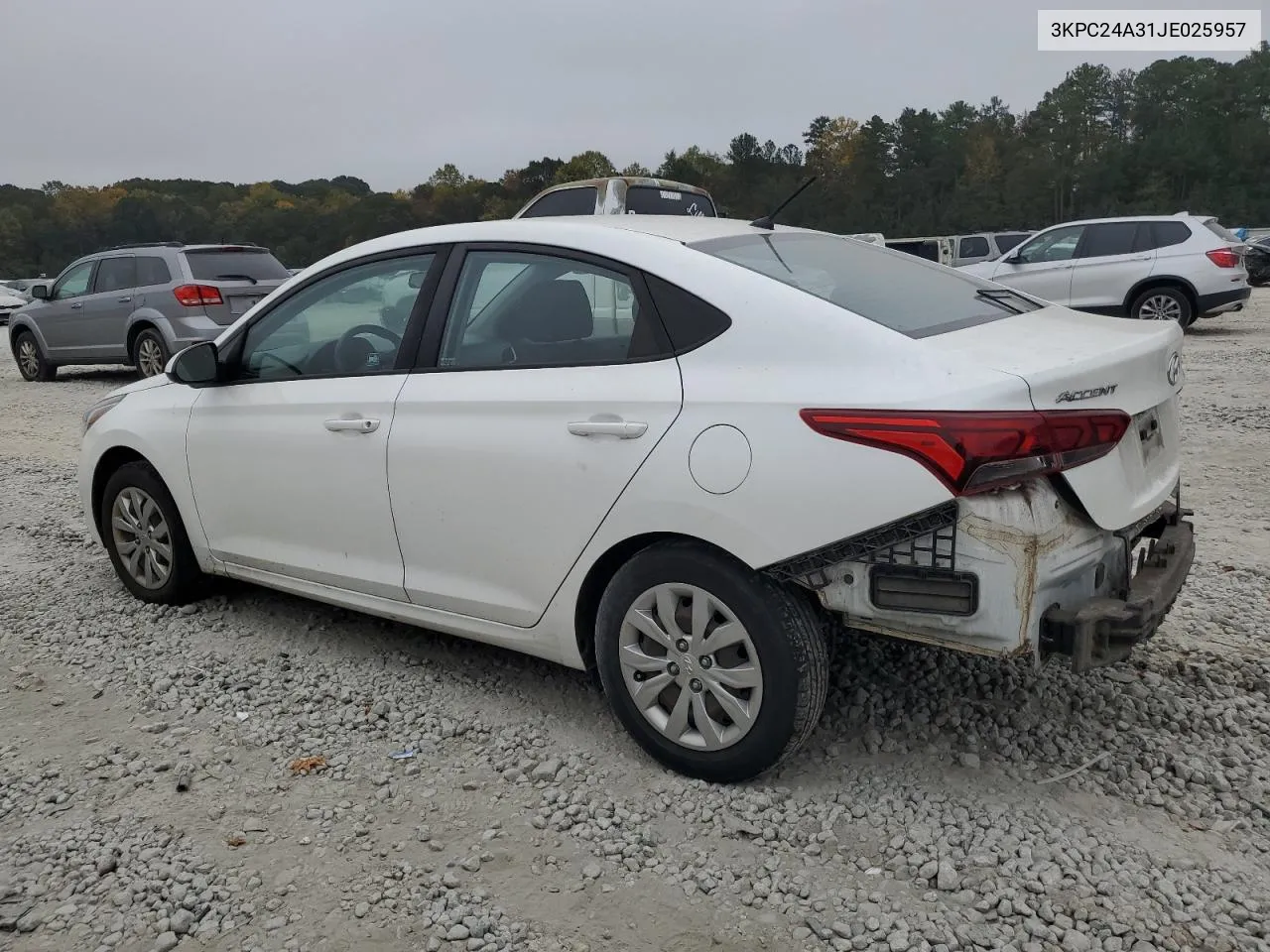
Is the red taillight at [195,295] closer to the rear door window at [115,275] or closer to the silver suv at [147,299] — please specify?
the silver suv at [147,299]

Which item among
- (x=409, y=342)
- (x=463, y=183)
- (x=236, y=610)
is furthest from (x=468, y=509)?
(x=463, y=183)

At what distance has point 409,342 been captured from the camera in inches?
147

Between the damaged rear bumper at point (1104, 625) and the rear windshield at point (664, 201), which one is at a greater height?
the rear windshield at point (664, 201)

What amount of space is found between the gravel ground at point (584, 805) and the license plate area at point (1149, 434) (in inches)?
35.1

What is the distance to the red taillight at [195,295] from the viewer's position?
12391 millimetres

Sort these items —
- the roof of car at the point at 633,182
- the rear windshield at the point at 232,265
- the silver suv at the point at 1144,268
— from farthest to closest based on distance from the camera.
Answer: the silver suv at the point at 1144,268 → the rear windshield at the point at 232,265 → the roof of car at the point at 633,182

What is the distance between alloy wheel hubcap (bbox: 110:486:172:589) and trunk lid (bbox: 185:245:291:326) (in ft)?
26.4

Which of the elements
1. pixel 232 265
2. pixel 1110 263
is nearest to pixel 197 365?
pixel 232 265

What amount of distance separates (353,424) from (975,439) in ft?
7.05

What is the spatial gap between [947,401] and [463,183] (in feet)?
285

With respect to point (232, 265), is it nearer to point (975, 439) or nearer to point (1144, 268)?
point (1144, 268)

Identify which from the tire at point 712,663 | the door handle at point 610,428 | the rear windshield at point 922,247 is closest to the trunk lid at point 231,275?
the door handle at point 610,428

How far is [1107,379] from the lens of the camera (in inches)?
111

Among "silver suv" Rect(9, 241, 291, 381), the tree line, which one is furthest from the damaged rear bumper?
the tree line
